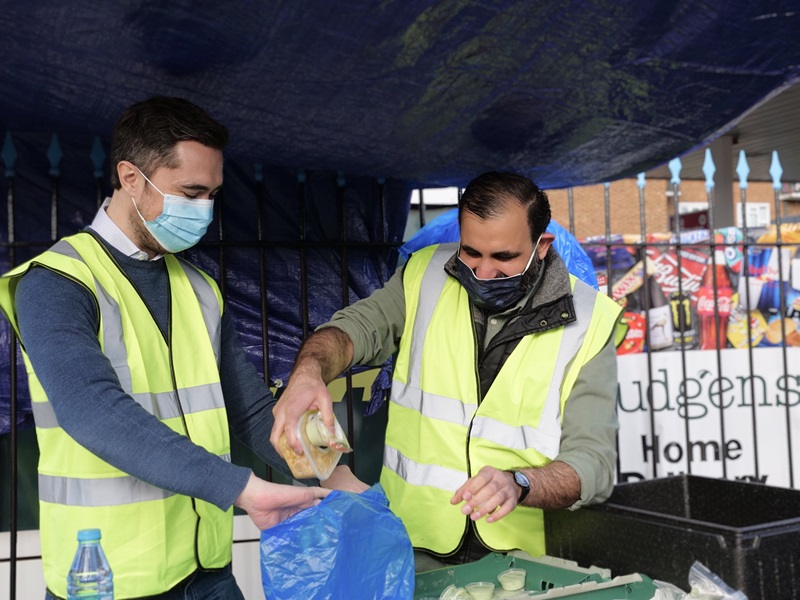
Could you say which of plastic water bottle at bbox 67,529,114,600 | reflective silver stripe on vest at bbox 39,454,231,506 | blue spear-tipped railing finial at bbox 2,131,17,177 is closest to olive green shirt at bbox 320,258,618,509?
reflective silver stripe on vest at bbox 39,454,231,506

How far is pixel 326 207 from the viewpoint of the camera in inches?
149

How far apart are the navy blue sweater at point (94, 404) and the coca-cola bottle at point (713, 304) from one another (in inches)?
181

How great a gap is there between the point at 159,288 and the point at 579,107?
1.49 m

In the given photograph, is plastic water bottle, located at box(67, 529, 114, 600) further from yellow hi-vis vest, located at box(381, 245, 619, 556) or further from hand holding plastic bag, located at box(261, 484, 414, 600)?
yellow hi-vis vest, located at box(381, 245, 619, 556)

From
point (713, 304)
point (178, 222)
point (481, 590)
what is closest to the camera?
point (481, 590)

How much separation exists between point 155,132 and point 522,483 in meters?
1.25

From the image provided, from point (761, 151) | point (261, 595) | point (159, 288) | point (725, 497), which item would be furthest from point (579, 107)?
point (761, 151)

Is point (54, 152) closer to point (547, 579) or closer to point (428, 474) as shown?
point (428, 474)

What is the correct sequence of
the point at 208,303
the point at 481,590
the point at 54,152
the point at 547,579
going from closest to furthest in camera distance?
the point at 481,590 → the point at 547,579 → the point at 208,303 → the point at 54,152

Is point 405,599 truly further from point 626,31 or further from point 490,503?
point 626,31

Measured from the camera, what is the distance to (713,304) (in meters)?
5.84

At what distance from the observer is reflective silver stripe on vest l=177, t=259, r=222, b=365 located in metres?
2.30

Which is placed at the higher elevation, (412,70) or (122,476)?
(412,70)

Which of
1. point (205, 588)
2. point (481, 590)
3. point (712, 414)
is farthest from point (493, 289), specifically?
point (712, 414)
